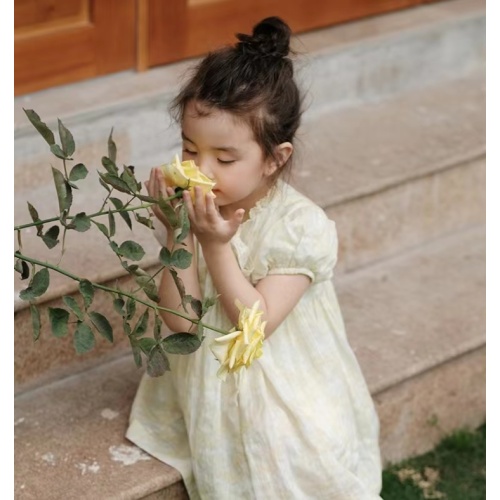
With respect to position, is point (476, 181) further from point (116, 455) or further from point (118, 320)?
point (116, 455)

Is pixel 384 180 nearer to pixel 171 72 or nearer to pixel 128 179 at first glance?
pixel 171 72

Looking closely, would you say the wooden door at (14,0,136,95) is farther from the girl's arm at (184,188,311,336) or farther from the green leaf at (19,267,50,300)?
the green leaf at (19,267,50,300)

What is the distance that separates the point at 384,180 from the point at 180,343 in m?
1.35

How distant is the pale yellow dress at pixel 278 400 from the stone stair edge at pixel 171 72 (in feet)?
1.62

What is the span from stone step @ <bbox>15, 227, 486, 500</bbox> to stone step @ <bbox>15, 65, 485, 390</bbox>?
6 cm

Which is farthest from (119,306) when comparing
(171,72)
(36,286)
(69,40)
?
(171,72)

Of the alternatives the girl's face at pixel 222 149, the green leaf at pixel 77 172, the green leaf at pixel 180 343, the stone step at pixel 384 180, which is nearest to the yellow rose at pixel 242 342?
the green leaf at pixel 180 343

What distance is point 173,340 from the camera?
7.21 feet

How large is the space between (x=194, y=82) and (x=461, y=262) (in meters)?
1.42

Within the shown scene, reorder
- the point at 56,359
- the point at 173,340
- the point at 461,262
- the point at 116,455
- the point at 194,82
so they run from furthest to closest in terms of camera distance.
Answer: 1. the point at 461,262
2. the point at 56,359
3. the point at 116,455
4. the point at 194,82
5. the point at 173,340

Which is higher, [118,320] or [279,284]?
[279,284]

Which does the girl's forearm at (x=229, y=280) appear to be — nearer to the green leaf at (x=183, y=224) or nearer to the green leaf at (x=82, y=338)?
the green leaf at (x=183, y=224)

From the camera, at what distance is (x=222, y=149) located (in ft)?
7.66

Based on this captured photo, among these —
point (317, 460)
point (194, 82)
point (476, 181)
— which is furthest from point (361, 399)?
point (476, 181)
